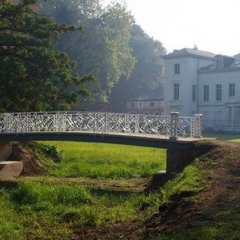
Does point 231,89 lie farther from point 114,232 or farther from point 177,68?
point 114,232

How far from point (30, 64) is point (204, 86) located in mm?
→ 39322

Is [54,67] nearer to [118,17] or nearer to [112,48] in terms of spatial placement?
[112,48]

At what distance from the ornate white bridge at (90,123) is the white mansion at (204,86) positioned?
3400 cm

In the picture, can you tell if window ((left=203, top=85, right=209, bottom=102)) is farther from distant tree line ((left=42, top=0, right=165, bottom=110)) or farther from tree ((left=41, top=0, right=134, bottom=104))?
tree ((left=41, top=0, right=134, bottom=104))

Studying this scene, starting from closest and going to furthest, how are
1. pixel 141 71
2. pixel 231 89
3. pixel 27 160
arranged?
pixel 27 160 → pixel 231 89 → pixel 141 71

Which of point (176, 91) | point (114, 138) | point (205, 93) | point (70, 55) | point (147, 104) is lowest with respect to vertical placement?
point (114, 138)

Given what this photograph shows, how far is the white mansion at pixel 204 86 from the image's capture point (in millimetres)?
58344

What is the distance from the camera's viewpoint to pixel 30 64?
24.7m

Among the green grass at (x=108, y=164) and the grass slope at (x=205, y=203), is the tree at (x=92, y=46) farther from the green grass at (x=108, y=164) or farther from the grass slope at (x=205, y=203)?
the grass slope at (x=205, y=203)

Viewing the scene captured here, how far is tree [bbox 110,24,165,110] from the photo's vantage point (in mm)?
77625

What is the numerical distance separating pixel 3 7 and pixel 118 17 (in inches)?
1439

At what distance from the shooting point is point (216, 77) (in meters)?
59.8

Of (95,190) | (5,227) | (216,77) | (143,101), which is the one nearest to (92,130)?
(95,190)

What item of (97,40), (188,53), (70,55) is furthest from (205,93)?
(70,55)
